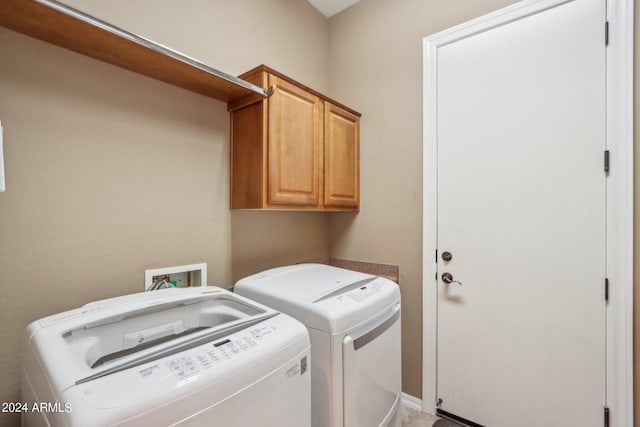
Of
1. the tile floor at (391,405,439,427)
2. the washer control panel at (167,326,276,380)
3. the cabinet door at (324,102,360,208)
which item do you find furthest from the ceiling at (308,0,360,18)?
the tile floor at (391,405,439,427)

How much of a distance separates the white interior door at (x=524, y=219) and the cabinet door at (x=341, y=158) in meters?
0.61

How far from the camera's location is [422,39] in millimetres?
1938

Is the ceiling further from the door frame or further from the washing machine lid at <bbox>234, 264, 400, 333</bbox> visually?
the washing machine lid at <bbox>234, 264, 400, 333</bbox>

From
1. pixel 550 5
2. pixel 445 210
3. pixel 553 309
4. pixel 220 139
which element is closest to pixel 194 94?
pixel 220 139

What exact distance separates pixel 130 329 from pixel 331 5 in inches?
100

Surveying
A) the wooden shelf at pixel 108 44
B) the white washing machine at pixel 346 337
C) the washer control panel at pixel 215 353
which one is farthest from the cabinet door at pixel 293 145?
the washer control panel at pixel 215 353

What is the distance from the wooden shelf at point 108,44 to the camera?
93cm

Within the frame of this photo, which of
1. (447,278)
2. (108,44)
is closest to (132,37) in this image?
(108,44)

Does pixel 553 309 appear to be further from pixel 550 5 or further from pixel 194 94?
pixel 194 94

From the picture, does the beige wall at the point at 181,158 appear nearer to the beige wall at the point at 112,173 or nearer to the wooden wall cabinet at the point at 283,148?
the beige wall at the point at 112,173

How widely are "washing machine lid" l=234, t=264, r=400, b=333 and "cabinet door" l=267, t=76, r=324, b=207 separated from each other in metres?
0.42

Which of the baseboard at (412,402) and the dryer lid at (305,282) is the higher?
the dryer lid at (305,282)

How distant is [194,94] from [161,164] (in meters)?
0.43

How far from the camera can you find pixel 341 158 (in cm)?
207
